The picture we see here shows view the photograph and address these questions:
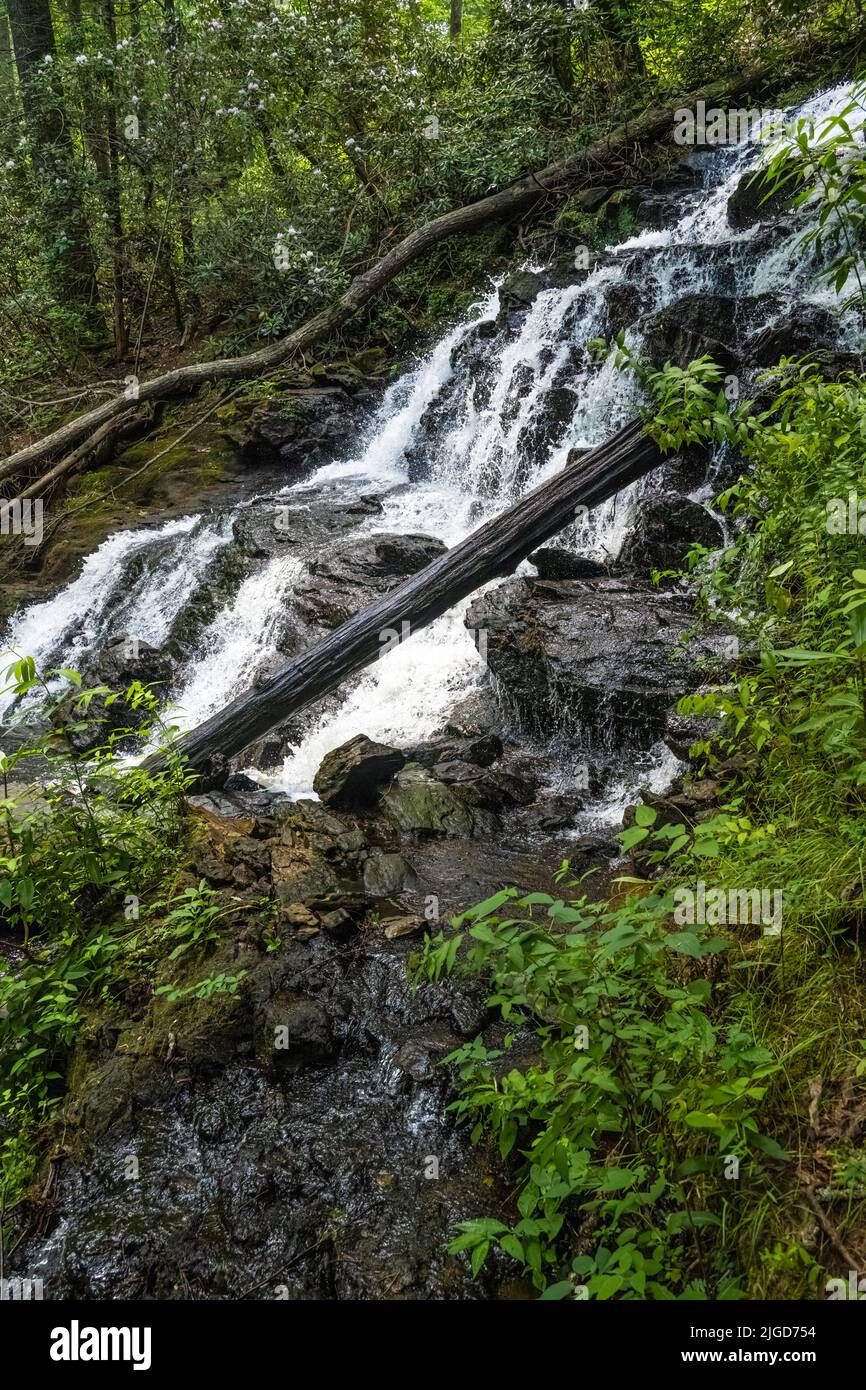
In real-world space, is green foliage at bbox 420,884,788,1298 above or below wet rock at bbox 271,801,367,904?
below

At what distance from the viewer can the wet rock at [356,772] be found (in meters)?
6.36

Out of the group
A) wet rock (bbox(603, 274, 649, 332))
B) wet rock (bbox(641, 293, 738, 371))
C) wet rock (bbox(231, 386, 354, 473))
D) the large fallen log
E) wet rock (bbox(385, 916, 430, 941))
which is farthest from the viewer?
wet rock (bbox(231, 386, 354, 473))

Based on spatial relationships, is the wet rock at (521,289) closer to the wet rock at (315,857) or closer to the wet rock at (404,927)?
the wet rock at (315,857)

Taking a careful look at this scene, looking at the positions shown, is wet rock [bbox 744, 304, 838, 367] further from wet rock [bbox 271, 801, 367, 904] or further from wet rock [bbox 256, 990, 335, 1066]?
wet rock [bbox 256, 990, 335, 1066]

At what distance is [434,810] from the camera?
245 inches

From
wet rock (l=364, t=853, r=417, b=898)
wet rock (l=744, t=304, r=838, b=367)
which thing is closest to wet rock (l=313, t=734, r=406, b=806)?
wet rock (l=364, t=853, r=417, b=898)

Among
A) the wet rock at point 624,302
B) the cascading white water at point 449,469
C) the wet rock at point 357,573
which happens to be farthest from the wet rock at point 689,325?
the wet rock at point 357,573

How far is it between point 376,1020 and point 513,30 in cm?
1626

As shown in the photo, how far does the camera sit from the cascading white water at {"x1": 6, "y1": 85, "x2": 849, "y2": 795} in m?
8.38

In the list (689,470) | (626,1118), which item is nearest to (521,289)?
(689,470)

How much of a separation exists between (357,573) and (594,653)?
3.30m

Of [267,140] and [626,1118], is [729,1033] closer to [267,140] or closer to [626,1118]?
[626,1118]

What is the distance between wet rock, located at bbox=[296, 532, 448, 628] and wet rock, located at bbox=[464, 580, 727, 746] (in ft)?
4.74

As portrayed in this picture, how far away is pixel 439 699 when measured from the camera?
8.05 m
